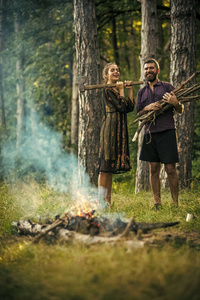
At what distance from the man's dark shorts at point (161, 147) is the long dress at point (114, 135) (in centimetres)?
39

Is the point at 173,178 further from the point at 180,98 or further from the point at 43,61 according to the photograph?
the point at 43,61

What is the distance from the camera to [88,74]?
7.17 meters

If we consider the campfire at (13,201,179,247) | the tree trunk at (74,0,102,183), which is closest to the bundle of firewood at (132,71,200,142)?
the tree trunk at (74,0,102,183)

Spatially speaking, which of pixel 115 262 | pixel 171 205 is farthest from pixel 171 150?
pixel 115 262

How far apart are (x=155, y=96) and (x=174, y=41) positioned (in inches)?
89.2

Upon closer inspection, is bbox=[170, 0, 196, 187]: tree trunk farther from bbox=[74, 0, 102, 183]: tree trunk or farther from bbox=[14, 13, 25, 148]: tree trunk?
bbox=[14, 13, 25, 148]: tree trunk

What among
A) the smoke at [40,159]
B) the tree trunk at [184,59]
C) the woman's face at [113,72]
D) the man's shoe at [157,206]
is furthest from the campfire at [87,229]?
the smoke at [40,159]

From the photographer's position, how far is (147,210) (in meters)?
5.69

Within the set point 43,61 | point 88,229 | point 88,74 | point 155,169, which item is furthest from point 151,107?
point 43,61

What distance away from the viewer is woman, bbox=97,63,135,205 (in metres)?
5.67

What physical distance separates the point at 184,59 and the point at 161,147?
267cm

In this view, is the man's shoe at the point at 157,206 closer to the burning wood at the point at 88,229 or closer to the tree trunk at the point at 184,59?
the burning wood at the point at 88,229

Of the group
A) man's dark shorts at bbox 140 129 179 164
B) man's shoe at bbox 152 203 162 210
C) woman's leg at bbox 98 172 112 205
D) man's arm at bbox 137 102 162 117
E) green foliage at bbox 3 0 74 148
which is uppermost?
green foliage at bbox 3 0 74 148

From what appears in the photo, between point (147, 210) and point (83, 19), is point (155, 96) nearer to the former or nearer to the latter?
point (147, 210)
